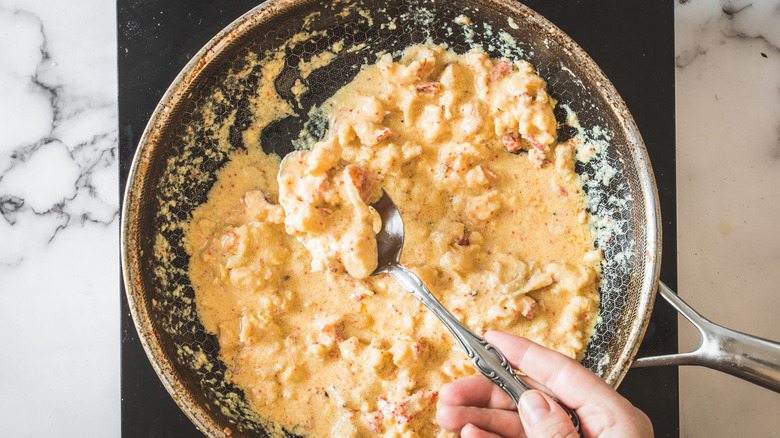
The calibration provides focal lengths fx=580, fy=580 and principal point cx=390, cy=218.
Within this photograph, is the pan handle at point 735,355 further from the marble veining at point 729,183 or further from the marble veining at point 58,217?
the marble veining at point 58,217

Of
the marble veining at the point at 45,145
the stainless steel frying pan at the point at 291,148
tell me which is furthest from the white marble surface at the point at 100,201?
the stainless steel frying pan at the point at 291,148

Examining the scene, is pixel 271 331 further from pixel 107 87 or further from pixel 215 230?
pixel 107 87

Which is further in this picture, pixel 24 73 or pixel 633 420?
pixel 24 73

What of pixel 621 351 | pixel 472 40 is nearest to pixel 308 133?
pixel 472 40

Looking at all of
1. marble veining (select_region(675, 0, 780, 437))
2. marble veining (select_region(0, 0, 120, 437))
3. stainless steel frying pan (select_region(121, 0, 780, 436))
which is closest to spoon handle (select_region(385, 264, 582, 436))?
stainless steel frying pan (select_region(121, 0, 780, 436))

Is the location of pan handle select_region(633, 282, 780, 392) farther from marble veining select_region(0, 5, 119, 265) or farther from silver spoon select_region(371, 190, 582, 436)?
marble veining select_region(0, 5, 119, 265)
